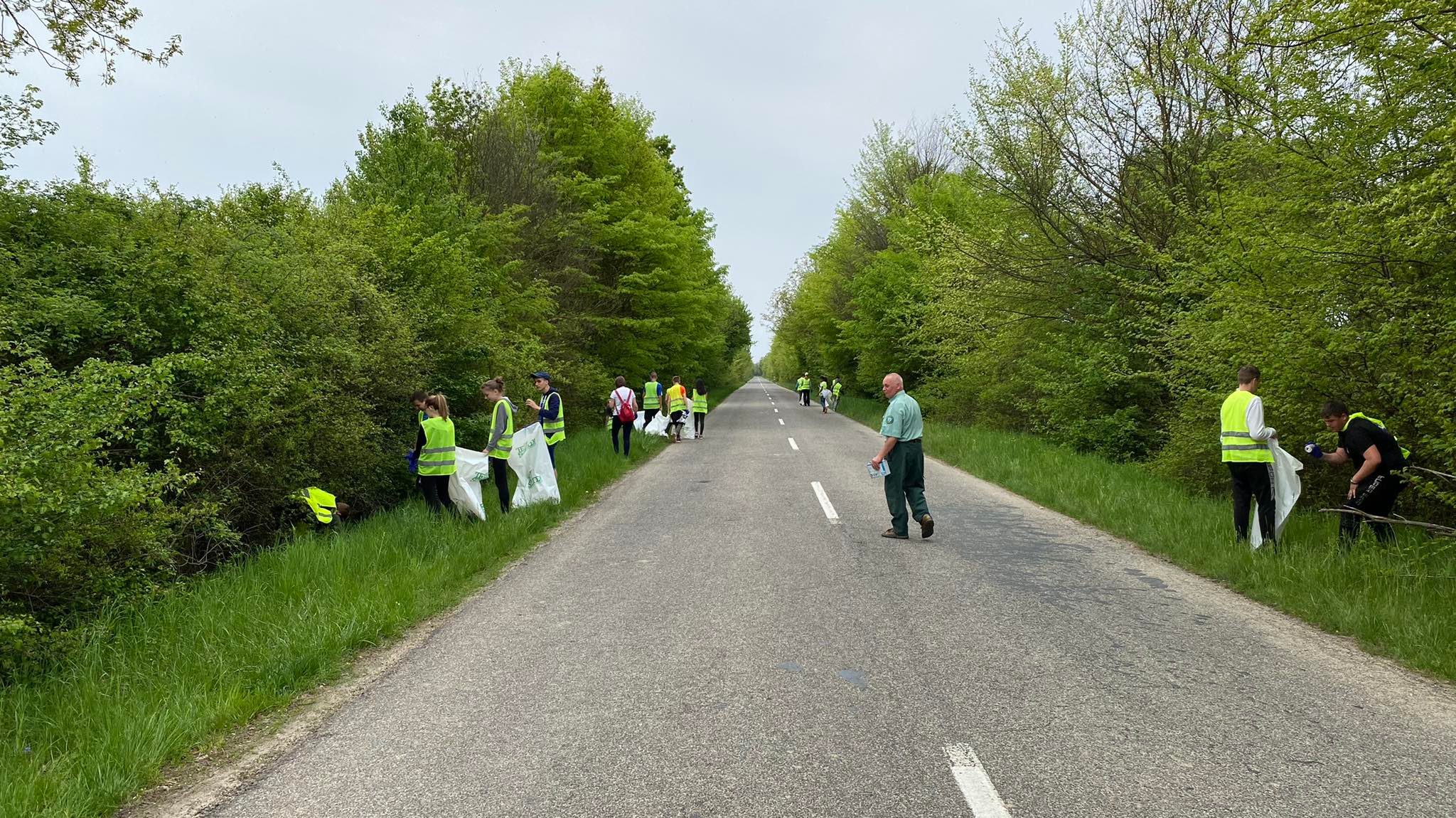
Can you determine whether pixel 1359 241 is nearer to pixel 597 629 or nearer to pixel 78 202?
pixel 597 629

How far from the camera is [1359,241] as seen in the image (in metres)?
6.43

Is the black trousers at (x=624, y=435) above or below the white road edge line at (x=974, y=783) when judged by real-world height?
above

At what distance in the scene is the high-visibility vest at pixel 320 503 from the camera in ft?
25.4

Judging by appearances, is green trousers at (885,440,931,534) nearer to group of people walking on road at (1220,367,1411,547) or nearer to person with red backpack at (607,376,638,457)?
group of people walking on road at (1220,367,1411,547)

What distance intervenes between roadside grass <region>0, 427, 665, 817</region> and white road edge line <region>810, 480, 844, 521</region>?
140 inches

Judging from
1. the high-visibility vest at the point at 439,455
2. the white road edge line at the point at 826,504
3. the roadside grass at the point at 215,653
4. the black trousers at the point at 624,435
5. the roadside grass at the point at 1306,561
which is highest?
the high-visibility vest at the point at 439,455

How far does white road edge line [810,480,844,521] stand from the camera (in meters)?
8.80

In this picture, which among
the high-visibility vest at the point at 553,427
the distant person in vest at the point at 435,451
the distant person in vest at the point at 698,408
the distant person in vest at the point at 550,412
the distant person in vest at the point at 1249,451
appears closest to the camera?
the distant person in vest at the point at 1249,451

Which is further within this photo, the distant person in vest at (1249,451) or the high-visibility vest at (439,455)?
the high-visibility vest at (439,455)

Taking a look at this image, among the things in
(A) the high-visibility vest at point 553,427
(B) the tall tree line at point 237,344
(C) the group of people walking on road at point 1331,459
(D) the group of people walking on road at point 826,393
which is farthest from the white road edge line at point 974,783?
(D) the group of people walking on road at point 826,393

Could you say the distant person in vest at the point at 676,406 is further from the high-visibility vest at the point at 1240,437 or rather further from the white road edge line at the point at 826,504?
the high-visibility vest at the point at 1240,437

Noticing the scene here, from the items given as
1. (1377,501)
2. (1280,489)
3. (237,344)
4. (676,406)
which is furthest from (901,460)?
(676,406)

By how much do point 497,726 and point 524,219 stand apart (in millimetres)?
15911

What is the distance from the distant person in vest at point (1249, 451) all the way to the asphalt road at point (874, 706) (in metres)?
1.11
